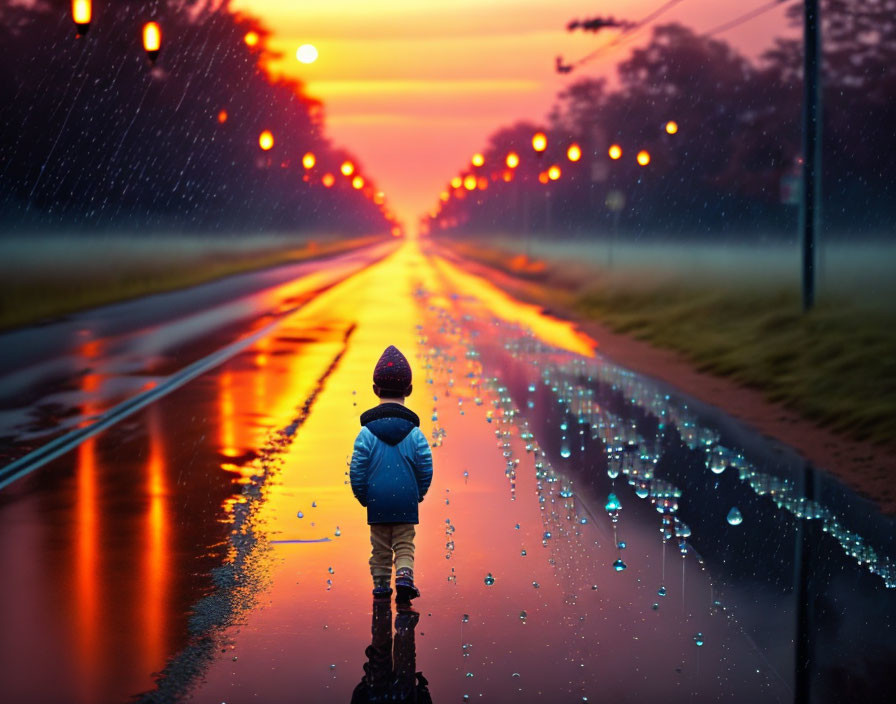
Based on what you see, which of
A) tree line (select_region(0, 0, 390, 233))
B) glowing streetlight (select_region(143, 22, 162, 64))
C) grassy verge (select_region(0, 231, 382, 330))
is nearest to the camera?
glowing streetlight (select_region(143, 22, 162, 64))

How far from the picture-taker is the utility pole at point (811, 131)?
1880 cm

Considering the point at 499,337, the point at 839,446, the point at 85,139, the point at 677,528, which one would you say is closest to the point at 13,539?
the point at 677,528

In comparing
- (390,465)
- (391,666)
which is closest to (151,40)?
(390,465)

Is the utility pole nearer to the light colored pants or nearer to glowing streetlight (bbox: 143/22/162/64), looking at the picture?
glowing streetlight (bbox: 143/22/162/64)

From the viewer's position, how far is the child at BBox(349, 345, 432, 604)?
258 inches

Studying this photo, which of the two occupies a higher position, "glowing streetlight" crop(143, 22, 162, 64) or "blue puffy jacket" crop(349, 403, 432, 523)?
"glowing streetlight" crop(143, 22, 162, 64)

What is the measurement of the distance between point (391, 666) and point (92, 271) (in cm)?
3366

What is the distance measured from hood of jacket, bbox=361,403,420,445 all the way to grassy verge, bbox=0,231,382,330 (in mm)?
21294

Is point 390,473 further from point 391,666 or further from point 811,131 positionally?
point 811,131

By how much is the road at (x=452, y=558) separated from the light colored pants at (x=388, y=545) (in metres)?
0.20

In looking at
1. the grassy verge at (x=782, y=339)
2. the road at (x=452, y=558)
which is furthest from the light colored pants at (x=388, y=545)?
the grassy verge at (x=782, y=339)

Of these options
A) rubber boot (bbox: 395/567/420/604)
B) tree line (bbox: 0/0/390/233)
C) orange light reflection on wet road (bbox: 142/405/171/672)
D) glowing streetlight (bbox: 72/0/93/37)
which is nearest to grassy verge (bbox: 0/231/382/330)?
tree line (bbox: 0/0/390/233)

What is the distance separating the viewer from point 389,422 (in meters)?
6.63

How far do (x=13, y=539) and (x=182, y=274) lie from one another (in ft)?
134
